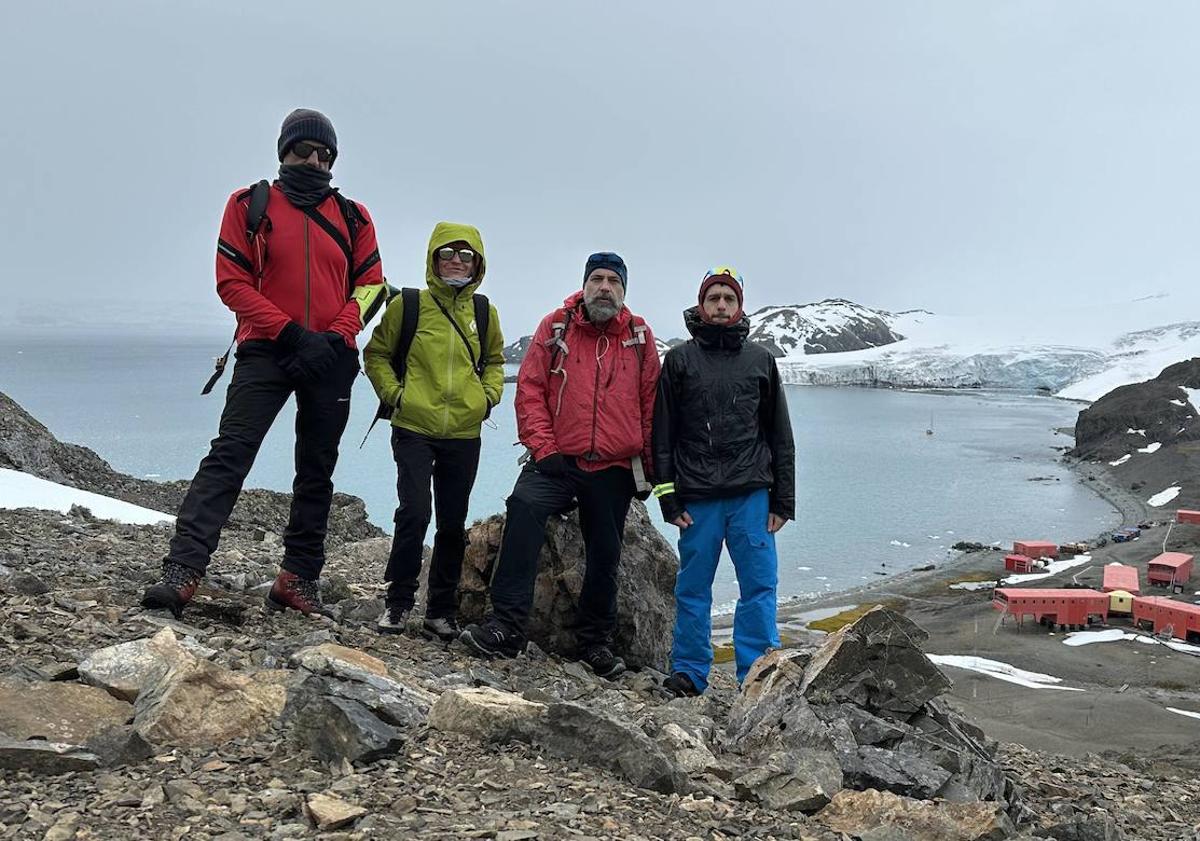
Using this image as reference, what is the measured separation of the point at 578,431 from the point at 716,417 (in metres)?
0.91

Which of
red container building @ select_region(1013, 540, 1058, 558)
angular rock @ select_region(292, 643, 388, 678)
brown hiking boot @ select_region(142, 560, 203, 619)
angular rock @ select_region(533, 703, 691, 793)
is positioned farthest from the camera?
red container building @ select_region(1013, 540, 1058, 558)

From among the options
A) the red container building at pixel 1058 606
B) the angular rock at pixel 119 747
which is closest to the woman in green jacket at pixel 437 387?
the angular rock at pixel 119 747

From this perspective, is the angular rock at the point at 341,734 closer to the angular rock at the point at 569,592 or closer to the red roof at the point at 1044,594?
the angular rock at the point at 569,592

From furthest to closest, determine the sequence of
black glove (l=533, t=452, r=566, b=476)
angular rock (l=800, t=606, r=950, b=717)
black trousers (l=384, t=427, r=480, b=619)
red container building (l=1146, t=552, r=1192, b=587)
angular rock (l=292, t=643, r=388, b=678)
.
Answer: red container building (l=1146, t=552, r=1192, b=587) < black glove (l=533, t=452, r=566, b=476) < black trousers (l=384, t=427, r=480, b=619) < angular rock (l=800, t=606, r=950, b=717) < angular rock (l=292, t=643, r=388, b=678)

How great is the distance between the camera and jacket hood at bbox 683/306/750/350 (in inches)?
227

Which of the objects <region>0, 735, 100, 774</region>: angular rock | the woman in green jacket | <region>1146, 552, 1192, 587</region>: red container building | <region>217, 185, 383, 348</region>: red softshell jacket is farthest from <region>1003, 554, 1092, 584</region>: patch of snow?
<region>0, 735, 100, 774</region>: angular rock

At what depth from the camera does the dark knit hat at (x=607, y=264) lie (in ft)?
17.9

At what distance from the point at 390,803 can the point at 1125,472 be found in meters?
76.5

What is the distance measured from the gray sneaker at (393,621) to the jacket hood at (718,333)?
2.54 metres

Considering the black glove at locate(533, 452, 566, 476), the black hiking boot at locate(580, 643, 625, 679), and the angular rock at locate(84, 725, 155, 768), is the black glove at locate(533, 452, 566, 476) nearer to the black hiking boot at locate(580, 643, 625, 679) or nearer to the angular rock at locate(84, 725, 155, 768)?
the black hiking boot at locate(580, 643, 625, 679)

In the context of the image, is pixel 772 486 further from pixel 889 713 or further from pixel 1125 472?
pixel 1125 472

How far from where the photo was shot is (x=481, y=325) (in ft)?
18.3

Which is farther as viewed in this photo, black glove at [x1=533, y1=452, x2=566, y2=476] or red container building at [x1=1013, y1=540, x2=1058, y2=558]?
red container building at [x1=1013, y1=540, x2=1058, y2=558]

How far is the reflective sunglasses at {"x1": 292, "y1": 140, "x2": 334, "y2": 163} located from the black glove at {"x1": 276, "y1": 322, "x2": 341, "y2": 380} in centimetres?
94
